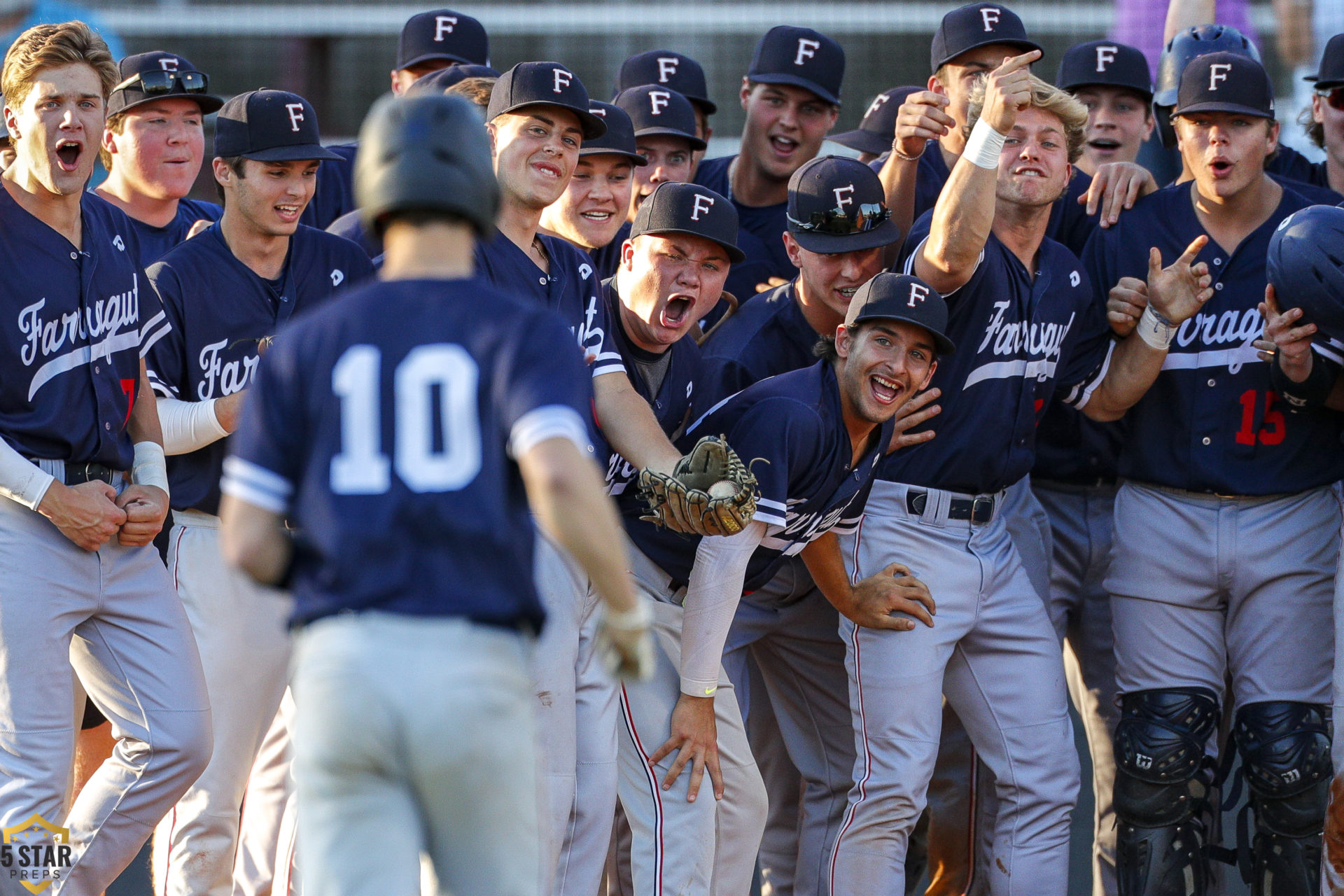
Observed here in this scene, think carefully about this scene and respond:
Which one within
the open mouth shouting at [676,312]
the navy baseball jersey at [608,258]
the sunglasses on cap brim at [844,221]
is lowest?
the open mouth shouting at [676,312]

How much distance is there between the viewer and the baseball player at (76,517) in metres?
3.72

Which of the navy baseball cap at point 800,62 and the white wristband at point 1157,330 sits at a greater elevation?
the navy baseball cap at point 800,62

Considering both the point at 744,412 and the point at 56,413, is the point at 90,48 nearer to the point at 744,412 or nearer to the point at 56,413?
the point at 56,413

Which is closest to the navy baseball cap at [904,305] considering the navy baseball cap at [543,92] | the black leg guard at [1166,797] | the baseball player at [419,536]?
the navy baseball cap at [543,92]

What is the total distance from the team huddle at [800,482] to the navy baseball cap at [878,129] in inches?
14.1

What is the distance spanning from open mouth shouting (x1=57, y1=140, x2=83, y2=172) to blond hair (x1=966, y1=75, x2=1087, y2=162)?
2.42 m

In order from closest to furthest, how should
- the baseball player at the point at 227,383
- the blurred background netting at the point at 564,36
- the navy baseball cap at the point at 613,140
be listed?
the baseball player at the point at 227,383
the navy baseball cap at the point at 613,140
the blurred background netting at the point at 564,36

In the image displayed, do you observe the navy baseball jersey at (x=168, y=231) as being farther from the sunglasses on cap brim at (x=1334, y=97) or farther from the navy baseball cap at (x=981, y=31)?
the sunglasses on cap brim at (x=1334, y=97)

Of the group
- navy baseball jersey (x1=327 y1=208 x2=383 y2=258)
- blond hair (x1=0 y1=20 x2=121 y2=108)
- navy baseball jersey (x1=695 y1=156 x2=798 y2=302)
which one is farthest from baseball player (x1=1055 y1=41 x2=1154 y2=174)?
blond hair (x1=0 y1=20 x2=121 y2=108)

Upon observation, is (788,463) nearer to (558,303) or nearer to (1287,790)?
(558,303)

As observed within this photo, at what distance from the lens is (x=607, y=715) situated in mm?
3984

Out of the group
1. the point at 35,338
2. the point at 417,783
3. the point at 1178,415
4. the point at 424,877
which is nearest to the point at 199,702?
the point at 424,877

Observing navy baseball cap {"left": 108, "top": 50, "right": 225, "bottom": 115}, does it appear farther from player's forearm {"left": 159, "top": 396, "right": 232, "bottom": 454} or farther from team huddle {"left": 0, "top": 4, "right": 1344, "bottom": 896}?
player's forearm {"left": 159, "top": 396, "right": 232, "bottom": 454}

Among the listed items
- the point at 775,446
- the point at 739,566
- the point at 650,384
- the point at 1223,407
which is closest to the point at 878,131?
the point at 1223,407
